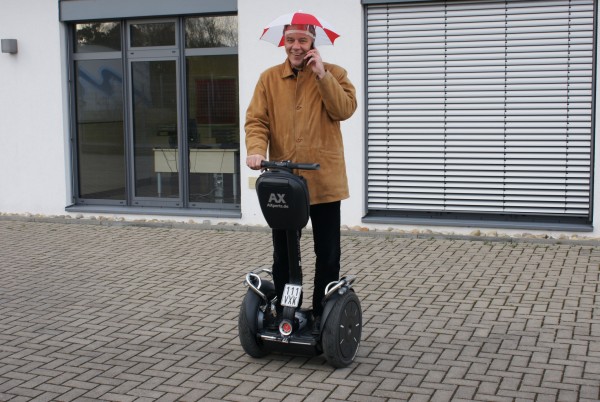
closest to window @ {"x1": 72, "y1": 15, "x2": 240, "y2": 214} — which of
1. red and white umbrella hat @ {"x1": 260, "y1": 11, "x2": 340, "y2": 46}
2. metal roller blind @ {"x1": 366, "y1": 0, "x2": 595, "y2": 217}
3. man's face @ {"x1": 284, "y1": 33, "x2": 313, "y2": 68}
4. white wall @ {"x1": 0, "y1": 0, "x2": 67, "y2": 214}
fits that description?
white wall @ {"x1": 0, "y1": 0, "x2": 67, "y2": 214}

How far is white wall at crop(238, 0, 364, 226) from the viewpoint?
1058cm

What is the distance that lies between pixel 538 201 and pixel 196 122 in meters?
4.26

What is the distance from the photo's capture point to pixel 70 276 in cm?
846

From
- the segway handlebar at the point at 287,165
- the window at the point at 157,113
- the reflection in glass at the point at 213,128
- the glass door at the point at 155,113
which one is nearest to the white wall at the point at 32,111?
the window at the point at 157,113

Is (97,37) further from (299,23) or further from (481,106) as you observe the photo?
(299,23)

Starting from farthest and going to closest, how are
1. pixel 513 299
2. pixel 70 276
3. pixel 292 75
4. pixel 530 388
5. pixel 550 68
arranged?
pixel 550 68
pixel 70 276
pixel 513 299
pixel 292 75
pixel 530 388

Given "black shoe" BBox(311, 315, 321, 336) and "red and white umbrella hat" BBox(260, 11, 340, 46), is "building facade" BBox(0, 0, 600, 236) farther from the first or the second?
"black shoe" BBox(311, 315, 321, 336)

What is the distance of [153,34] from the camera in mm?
11766

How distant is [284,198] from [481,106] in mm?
5568

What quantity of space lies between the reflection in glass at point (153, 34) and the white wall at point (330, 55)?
1092mm

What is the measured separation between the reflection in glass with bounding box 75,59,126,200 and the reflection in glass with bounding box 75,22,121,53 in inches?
6.7

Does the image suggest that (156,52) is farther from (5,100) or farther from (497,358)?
(497,358)

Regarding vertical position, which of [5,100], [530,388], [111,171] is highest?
[5,100]

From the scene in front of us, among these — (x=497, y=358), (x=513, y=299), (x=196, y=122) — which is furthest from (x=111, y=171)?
(x=497, y=358)
